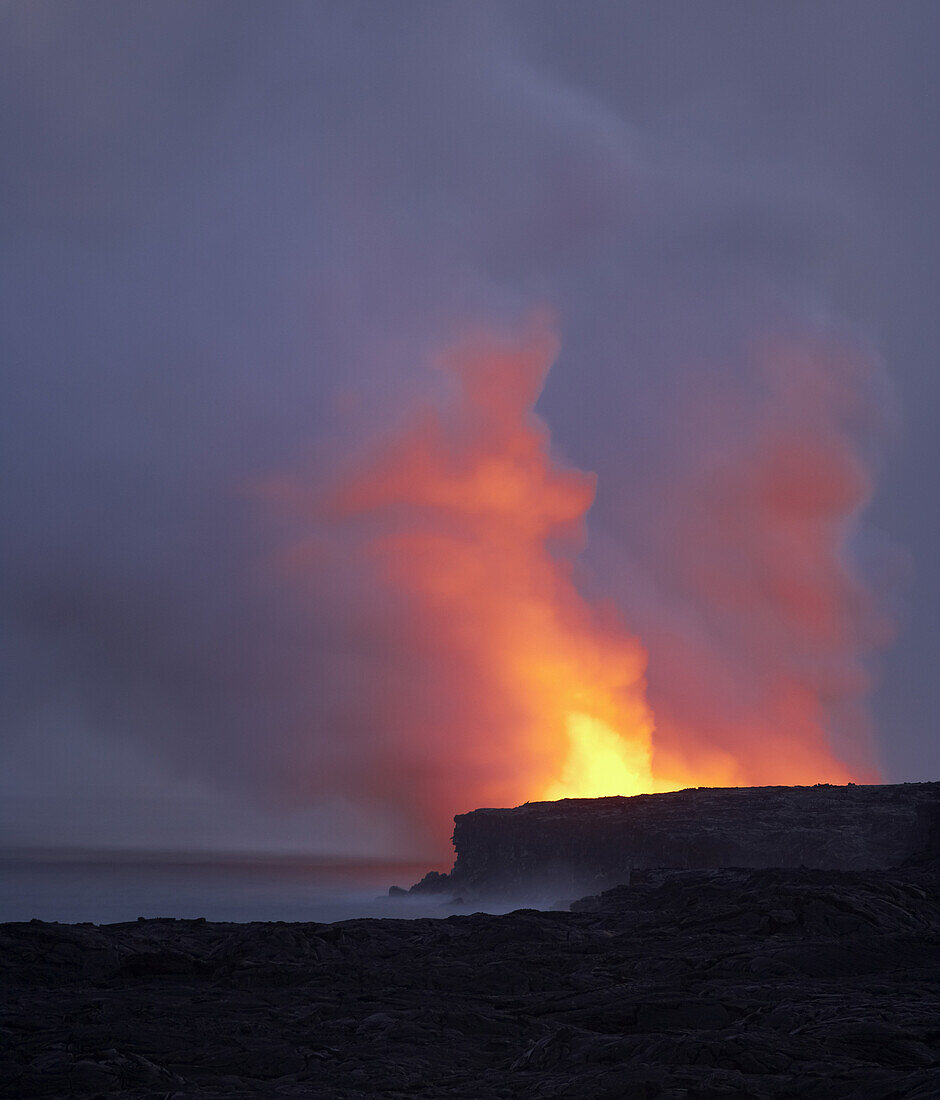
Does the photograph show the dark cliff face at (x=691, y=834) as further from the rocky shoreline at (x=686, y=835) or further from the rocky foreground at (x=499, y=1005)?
the rocky foreground at (x=499, y=1005)

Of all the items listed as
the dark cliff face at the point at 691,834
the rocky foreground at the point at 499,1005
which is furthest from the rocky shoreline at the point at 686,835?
the rocky foreground at the point at 499,1005

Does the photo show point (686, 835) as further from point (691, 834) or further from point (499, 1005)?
point (499, 1005)

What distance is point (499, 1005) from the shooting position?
25969 millimetres

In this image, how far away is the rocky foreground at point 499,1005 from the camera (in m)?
17.4

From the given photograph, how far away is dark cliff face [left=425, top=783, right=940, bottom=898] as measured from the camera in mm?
87125

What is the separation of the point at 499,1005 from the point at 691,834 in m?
78.0

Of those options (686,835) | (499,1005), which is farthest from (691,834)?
(499,1005)

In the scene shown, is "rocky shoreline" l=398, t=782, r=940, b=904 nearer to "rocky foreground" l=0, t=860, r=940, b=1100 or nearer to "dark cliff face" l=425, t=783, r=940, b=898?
"dark cliff face" l=425, t=783, r=940, b=898

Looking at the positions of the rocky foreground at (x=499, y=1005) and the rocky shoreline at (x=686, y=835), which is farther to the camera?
the rocky shoreline at (x=686, y=835)

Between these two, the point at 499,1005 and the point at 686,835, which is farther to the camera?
the point at 686,835

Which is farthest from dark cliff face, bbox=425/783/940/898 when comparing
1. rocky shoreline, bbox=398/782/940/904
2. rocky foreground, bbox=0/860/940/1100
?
rocky foreground, bbox=0/860/940/1100

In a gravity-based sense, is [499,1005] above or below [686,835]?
below

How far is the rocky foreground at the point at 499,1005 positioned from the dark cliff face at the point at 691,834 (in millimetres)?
38867

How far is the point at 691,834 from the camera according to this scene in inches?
3875
